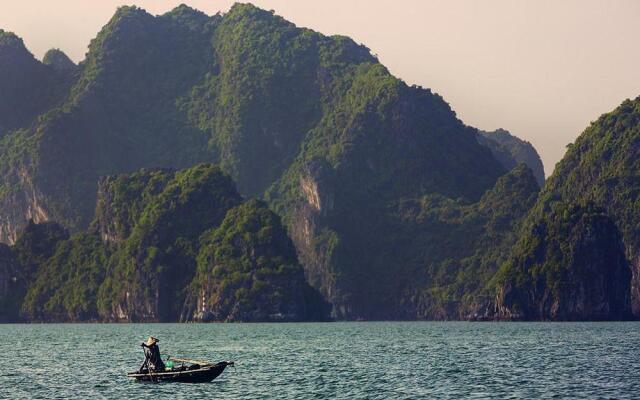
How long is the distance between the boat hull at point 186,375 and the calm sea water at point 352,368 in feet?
2.06

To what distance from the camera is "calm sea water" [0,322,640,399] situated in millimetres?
83438

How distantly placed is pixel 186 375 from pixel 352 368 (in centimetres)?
1741

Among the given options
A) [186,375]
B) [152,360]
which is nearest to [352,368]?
[186,375]

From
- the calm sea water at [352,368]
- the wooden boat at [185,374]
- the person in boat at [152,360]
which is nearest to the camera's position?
the calm sea water at [352,368]

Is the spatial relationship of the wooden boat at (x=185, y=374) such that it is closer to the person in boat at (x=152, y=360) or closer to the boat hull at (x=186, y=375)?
the boat hull at (x=186, y=375)

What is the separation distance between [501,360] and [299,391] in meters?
30.8

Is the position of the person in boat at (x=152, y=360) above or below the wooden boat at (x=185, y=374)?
above

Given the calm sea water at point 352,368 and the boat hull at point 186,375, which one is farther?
the boat hull at point 186,375

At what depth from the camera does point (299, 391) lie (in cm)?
8425

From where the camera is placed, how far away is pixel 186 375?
90125 millimetres

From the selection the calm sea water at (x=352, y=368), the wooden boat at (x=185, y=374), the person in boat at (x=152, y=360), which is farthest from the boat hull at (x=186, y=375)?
the calm sea water at (x=352, y=368)

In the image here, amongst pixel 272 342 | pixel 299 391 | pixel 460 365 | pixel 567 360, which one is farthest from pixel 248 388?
pixel 272 342

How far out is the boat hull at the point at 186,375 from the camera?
8962 centimetres

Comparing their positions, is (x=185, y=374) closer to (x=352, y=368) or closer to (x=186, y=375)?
(x=186, y=375)
